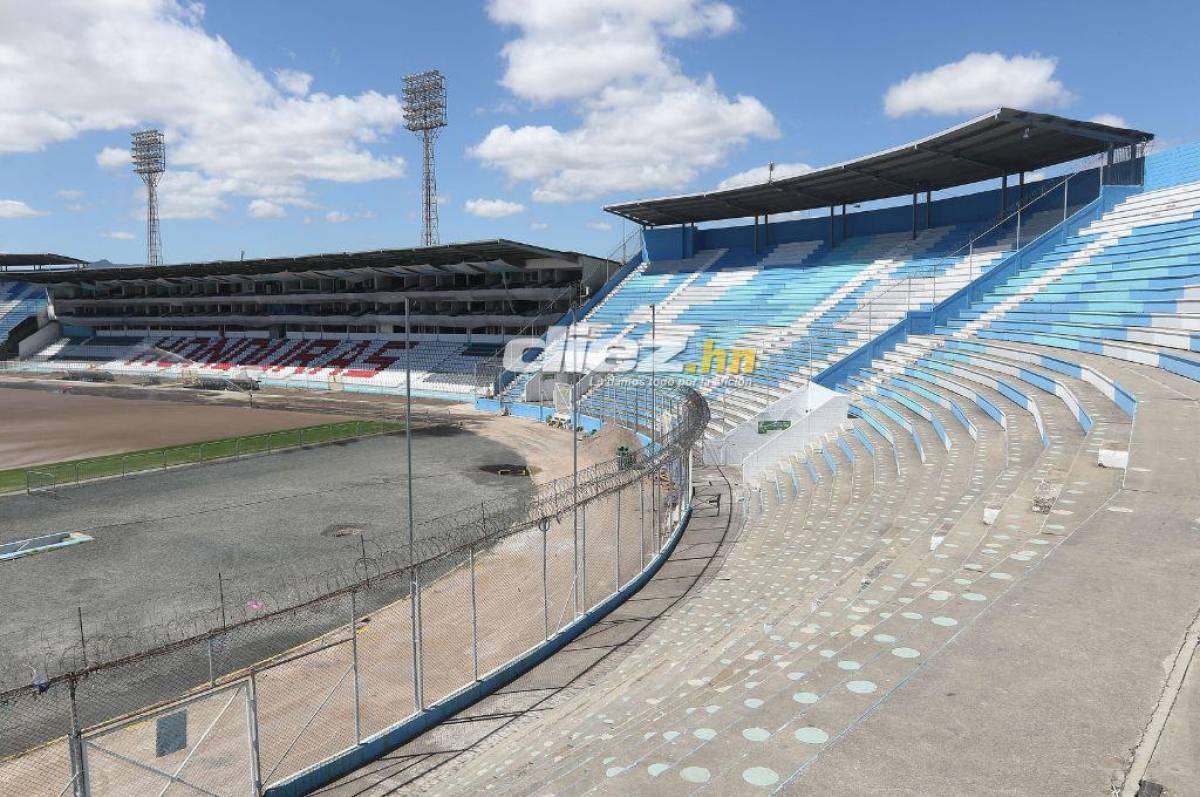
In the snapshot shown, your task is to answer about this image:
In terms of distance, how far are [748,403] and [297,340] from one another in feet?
202

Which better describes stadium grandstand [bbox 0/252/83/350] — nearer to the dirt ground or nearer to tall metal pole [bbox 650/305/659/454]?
the dirt ground

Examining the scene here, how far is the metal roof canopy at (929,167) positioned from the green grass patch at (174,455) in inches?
1097

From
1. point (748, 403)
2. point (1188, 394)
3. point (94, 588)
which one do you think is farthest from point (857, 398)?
point (94, 588)

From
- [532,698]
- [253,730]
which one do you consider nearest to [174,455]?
[532,698]

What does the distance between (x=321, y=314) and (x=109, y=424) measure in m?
34.6

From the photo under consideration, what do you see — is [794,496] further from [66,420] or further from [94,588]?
[66,420]

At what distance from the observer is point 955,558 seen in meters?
9.35

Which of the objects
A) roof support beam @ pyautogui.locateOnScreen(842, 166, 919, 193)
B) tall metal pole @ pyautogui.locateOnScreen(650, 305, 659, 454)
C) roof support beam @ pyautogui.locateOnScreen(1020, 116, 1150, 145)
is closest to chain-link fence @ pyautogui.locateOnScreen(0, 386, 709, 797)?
tall metal pole @ pyautogui.locateOnScreen(650, 305, 659, 454)

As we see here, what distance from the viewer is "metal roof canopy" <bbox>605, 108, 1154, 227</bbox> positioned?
34969mm

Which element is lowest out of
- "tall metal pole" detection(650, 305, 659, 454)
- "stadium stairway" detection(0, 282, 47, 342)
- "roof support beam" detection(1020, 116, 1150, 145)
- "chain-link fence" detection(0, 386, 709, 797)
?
"chain-link fence" detection(0, 386, 709, 797)

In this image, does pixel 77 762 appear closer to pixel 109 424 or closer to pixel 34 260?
pixel 109 424

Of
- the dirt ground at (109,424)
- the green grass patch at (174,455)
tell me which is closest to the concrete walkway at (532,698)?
the green grass patch at (174,455)

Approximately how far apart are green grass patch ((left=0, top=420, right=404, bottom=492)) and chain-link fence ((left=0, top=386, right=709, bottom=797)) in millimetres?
18334

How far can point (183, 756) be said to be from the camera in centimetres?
1011
